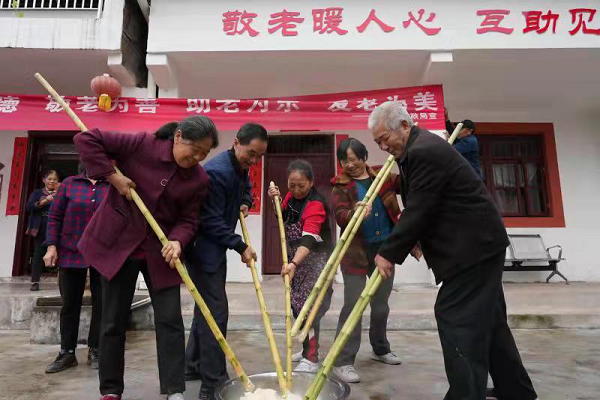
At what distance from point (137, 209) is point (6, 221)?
5.41 m

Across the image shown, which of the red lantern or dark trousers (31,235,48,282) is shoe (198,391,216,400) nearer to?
the red lantern

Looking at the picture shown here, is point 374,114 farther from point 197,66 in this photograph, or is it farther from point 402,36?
point 197,66

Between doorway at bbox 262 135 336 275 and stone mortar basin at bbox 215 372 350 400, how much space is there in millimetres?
3955

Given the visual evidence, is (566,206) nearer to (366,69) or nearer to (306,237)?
(366,69)

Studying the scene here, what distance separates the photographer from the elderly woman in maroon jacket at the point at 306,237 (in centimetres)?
257

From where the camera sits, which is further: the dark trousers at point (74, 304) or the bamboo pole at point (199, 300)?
the dark trousers at point (74, 304)

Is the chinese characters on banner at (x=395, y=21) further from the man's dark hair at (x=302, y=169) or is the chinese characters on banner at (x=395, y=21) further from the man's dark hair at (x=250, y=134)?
the man's dark hair at (x=250, y=134)

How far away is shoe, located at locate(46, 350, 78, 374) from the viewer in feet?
8.66

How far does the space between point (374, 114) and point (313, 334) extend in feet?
5.14

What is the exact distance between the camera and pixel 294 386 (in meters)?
1.97

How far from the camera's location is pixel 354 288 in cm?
264

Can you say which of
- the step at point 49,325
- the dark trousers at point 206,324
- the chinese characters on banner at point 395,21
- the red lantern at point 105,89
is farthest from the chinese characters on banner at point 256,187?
the dark trousers at point 206,324

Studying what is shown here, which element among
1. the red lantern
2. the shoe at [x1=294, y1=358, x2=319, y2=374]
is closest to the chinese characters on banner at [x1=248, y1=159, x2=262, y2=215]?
the red lantern

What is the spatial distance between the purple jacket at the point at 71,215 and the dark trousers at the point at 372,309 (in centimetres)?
190
